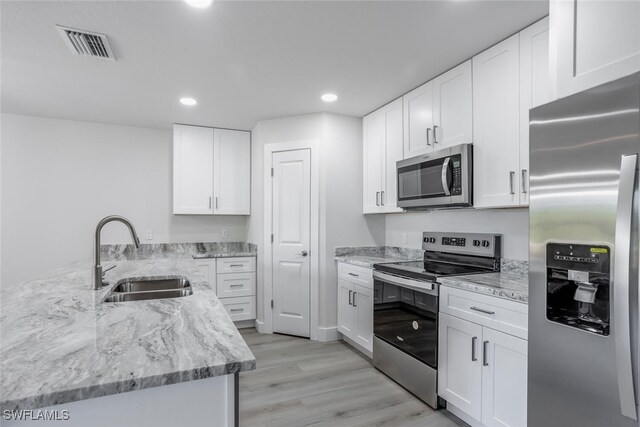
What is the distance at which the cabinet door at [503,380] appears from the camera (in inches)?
67.9

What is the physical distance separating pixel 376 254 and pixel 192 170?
2441mm

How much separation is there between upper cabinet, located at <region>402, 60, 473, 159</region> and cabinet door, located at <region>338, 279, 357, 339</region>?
1.43 m

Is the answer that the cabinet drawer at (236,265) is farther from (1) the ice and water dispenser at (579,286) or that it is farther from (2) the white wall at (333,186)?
(1) the ice and water dispenser at (579,286)

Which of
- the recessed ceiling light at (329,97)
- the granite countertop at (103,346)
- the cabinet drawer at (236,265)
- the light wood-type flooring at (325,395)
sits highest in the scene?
the recessed ceiling light at (329,97)

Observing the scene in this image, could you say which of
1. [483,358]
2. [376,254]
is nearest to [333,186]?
[376,254]

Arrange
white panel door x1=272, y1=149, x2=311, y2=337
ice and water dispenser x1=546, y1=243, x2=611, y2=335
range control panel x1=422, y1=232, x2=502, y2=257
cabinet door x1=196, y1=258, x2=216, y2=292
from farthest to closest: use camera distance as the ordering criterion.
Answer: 1. cabinet door x1=196, y1=258, x2=216, y2=292
2. white panel door x1=272, y1=149, x2=311, y2=337
3. range control panel x1=422, y1=232, x2=502, y2=257
4. ice and water dispenser x1=546, y1=243, x2=611, y2=335

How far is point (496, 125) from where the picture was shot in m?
2.24

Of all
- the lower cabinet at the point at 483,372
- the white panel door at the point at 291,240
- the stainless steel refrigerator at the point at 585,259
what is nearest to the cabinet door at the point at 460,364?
the lower cabinet at the point at 483,372

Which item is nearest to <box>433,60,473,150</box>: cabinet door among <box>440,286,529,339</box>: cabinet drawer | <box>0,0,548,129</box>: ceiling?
<box>0,0,548,129</box>: ceiling

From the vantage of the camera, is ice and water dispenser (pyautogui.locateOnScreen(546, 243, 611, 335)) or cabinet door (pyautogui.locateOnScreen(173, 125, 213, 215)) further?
cabinet door (pyautogui.locateOnScreen(173, 125, 213, 215))

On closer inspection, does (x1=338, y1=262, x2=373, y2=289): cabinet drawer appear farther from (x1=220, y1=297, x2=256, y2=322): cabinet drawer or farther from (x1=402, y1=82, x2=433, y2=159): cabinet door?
(x1=220, y1=297, x2=256, y2=322): cabinet drawer

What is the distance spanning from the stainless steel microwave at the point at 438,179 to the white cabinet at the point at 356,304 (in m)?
0.79

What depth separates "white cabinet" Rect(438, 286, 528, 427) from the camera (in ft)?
5.75

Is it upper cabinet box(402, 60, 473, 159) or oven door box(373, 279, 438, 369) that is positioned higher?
upper cabinet box(402, 60, 473, 159)
